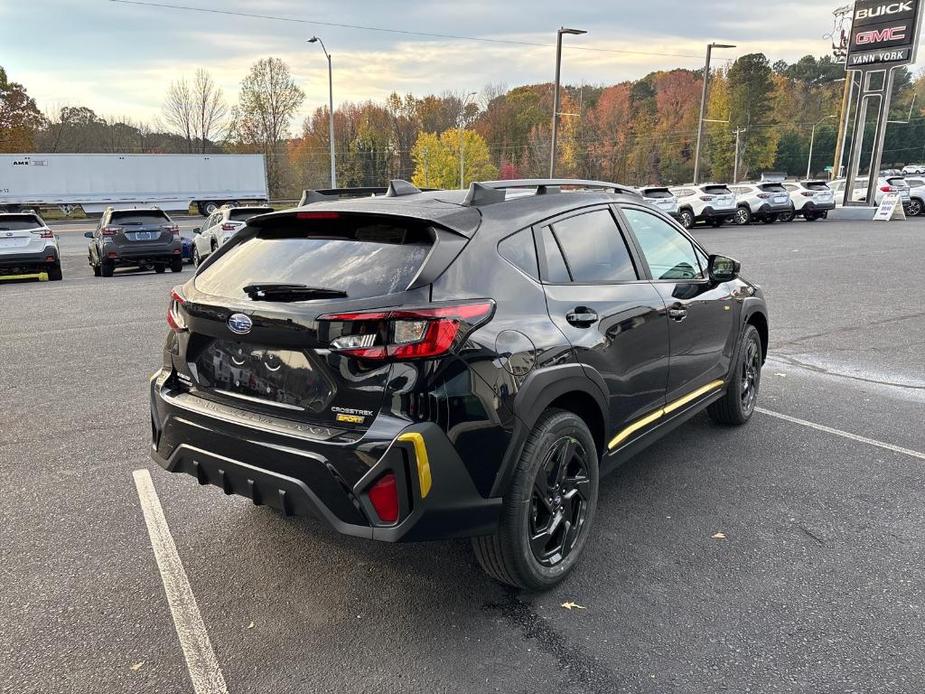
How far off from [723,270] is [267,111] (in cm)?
6736

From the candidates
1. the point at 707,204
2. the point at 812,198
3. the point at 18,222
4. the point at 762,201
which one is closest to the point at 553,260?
the point at 18,222

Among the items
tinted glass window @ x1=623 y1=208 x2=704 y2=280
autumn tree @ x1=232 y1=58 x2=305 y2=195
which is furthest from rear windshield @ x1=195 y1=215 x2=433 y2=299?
autumn tree @ x1=232 y1=58 x2=305 y2=195

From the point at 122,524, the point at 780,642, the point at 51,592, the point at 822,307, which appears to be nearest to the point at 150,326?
the point at 122,524

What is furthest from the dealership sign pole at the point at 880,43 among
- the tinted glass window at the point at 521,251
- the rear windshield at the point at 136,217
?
the tinted glass window at the point at 521,251

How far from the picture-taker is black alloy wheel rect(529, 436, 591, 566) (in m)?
2.95

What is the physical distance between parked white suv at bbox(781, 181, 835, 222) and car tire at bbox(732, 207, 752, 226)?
1.97 meters

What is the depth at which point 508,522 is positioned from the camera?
2.77 m

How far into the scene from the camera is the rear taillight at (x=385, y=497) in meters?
2.49

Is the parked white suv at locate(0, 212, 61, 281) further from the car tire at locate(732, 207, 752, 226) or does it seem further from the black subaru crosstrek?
the car tire at locate(732, 207, 752, 226)

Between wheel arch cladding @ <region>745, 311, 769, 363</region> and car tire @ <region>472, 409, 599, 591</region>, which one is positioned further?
wheel arch cladding @ <region>745, 311, 769, 363</region>

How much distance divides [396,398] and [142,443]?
10.2 ft

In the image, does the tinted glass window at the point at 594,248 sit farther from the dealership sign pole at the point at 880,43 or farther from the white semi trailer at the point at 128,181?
the white semi trailer at the point at 128,181

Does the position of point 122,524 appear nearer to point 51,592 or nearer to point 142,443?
point 51,592

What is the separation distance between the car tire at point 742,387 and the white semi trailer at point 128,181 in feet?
137
